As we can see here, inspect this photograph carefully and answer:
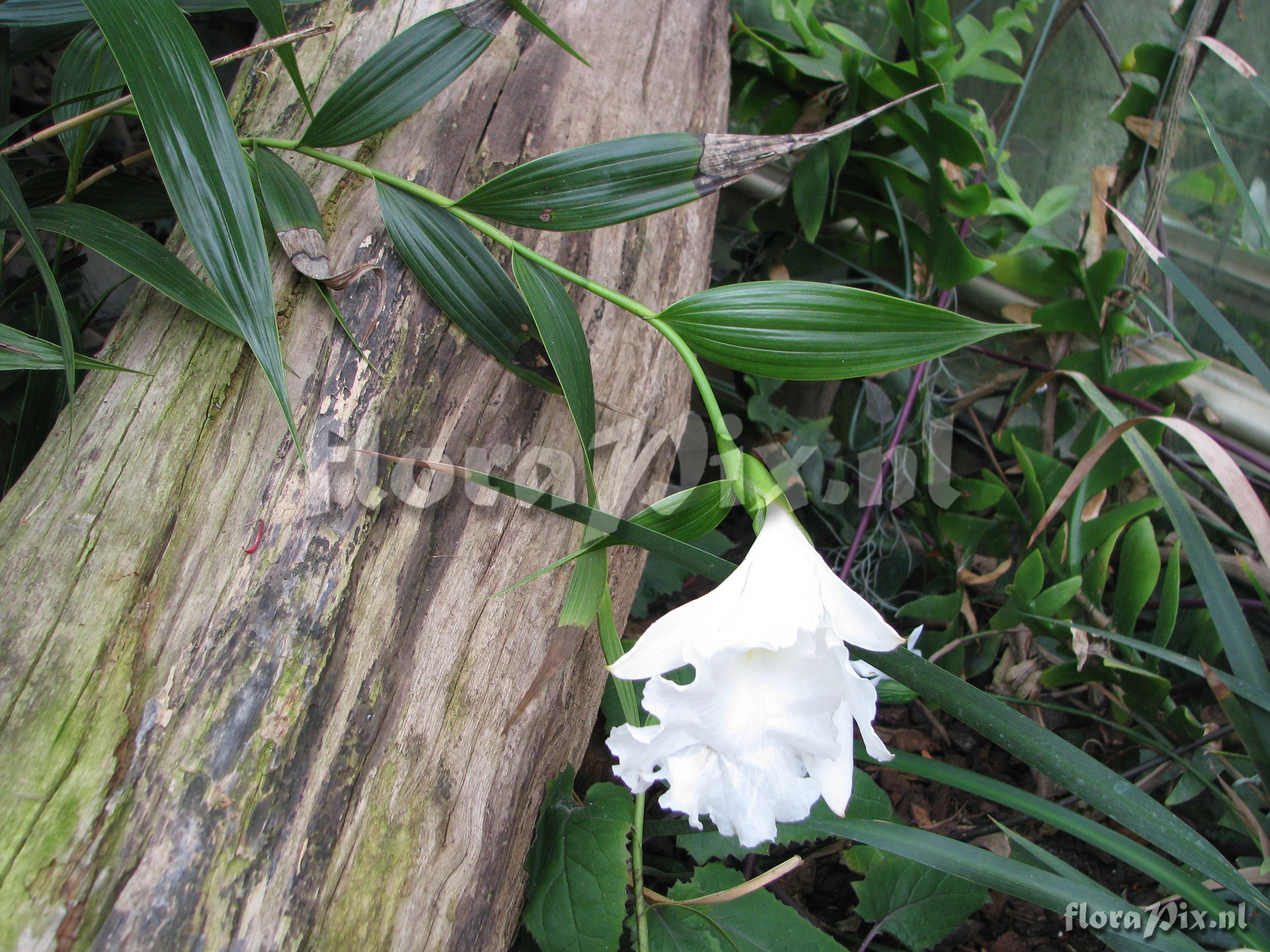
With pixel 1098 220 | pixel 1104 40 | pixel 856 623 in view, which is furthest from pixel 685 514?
pixel 1104 40

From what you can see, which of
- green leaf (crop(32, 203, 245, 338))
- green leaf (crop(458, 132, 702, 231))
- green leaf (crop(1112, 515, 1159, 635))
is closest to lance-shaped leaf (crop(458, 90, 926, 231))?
green leaf (crop(458, 132, 702, 231))

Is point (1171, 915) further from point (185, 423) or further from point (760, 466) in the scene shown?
point (185, 423)

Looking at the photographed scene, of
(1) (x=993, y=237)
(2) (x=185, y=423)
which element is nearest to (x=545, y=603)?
(2) (x=185, y=423)

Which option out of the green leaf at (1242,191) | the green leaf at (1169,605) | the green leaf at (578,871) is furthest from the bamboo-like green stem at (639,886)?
the green leaf at (1242,191)

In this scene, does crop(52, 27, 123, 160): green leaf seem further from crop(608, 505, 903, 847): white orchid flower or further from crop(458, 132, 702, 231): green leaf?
crop(608, 505, 903, 847): white orchid flower

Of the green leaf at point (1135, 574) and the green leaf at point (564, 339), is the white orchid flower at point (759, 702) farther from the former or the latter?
the green leaf at point (1135, 574)
